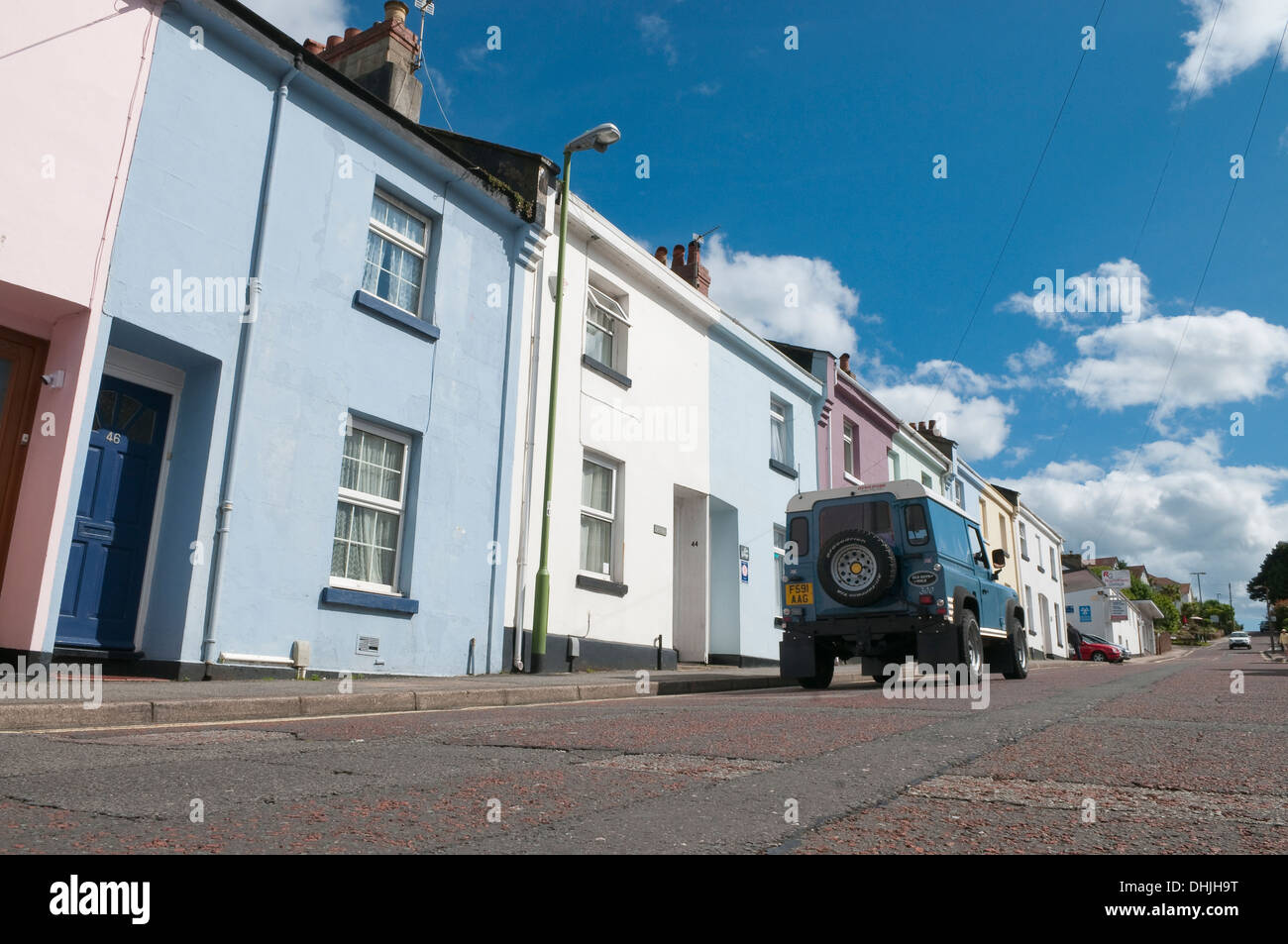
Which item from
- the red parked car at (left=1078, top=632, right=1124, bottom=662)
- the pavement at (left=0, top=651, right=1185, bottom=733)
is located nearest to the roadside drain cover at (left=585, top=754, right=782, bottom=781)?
the pavement at (left=0, top=651, right=1185, bottom=733)

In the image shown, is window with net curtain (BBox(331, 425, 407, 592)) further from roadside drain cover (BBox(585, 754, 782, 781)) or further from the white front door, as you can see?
the white front door

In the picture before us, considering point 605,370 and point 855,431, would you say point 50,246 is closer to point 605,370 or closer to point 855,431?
point 605,370

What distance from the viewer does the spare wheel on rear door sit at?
11.2 m

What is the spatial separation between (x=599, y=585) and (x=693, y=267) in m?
8.60

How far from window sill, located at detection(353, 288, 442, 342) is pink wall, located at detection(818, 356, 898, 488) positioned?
489 inches

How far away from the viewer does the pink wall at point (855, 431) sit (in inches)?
877

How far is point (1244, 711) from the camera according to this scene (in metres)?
7.36

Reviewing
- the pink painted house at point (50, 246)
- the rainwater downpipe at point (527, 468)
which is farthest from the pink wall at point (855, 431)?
the pink painted house at point (50, 246)

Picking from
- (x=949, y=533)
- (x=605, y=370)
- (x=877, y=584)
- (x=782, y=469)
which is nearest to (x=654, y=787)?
(x=877, y=584)

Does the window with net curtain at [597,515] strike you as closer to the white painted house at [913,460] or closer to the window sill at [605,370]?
the window sill at [605,370]

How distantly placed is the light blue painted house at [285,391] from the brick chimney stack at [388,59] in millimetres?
2139

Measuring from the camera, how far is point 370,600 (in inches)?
404
